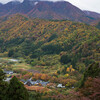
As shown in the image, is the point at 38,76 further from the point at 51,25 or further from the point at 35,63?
the point at 51,25

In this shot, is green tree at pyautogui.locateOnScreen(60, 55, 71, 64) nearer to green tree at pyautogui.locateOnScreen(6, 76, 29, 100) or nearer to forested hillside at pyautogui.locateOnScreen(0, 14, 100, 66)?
forested hillside at pyautogui.locateOnScreen(0, 14, 100, 66)

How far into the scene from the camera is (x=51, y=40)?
298 feet

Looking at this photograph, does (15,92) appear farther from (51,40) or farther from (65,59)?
(51,40)

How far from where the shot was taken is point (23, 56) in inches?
3135

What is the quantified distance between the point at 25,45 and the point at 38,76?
5306 centimetres

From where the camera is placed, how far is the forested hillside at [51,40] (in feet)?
202

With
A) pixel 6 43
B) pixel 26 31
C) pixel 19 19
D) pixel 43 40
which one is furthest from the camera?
pixel 19 19

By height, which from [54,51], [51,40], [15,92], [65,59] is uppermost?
[51,40]

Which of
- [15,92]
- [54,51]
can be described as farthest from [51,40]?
[15,92]

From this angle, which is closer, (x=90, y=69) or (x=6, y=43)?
(x=90, y=69)

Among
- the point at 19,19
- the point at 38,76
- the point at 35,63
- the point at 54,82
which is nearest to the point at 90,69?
the point at 54,82

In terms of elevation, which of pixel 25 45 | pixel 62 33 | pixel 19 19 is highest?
pixel 19 19

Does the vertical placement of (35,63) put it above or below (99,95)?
below

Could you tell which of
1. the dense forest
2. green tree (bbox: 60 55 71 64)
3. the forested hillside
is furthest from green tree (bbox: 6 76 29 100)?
green tree (bbox: 60 55 71 64)
